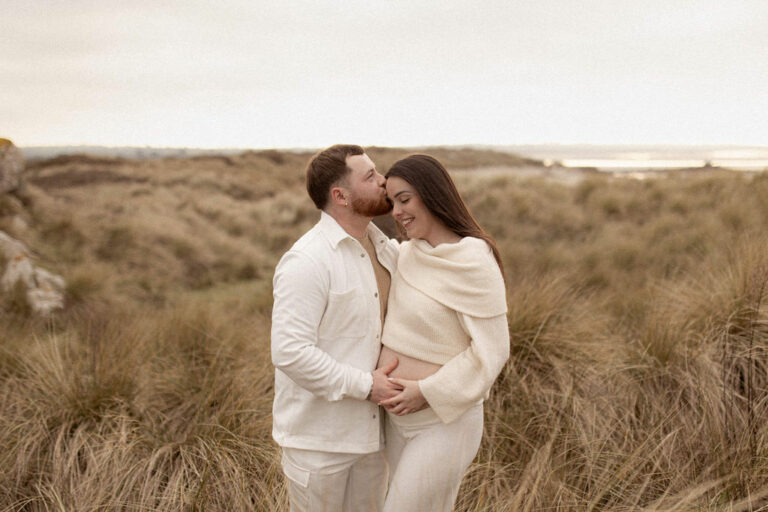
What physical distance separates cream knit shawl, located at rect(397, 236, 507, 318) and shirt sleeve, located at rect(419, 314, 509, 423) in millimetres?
57

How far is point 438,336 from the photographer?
8.20 ft

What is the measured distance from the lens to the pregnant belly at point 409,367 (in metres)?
2.50

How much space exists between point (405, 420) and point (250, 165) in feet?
116

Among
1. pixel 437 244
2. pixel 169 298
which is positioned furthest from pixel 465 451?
pixel 169 298

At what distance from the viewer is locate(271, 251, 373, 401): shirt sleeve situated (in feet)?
7.72

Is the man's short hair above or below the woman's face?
above

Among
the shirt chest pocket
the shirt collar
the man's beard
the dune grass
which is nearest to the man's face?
the man's beard

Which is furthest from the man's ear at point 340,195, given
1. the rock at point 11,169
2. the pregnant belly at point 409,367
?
the rock at point 11,169

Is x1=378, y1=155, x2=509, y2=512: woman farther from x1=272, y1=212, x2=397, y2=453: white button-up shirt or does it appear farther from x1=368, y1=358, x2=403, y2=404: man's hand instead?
x1=272, y1=212, x2=397, y2=453: white button-up shirt

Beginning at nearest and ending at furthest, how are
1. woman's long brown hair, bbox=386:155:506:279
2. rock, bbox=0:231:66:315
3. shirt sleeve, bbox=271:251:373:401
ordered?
1. shirt sleeve, bbox=271:251:373:401
2. woman's long brown hair, bbox=386:155:506:279
3. rock, bbox=0:231:66:315

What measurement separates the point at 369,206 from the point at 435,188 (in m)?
0.30

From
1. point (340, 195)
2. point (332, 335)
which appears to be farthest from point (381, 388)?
point (340, 195)

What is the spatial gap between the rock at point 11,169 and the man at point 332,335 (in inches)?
502

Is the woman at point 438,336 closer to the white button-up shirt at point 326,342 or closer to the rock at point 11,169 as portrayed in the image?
the white button-up shirt at point 326,342
